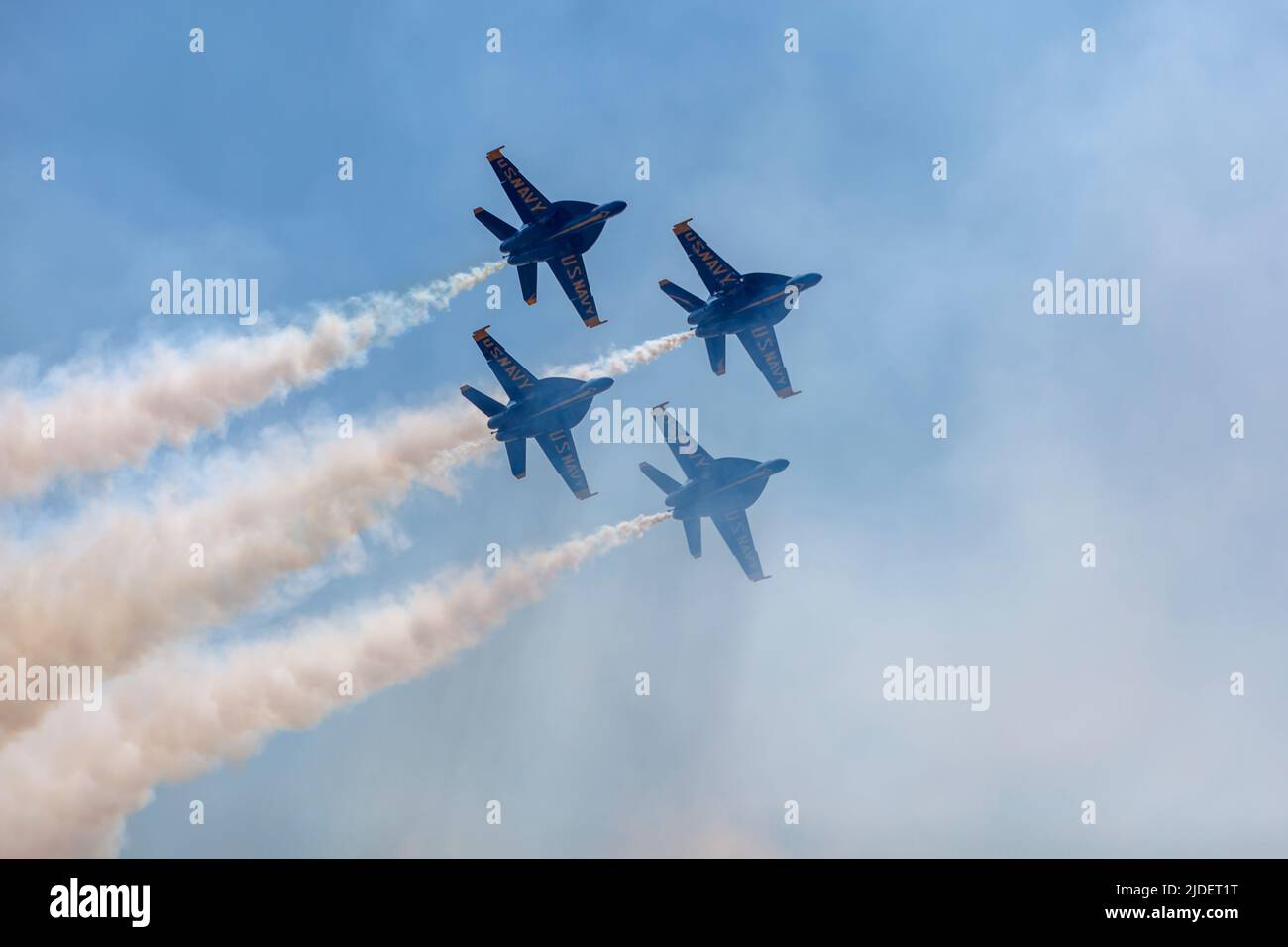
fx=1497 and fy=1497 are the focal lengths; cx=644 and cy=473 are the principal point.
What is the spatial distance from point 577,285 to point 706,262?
25.0 feet

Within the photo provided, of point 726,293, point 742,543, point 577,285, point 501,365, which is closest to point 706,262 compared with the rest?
point 726,293

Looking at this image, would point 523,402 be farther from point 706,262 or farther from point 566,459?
point 706,262

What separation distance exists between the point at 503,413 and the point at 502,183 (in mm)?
12731

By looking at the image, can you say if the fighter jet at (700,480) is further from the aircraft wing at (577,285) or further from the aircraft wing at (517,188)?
the aircraft wing at (517,188)

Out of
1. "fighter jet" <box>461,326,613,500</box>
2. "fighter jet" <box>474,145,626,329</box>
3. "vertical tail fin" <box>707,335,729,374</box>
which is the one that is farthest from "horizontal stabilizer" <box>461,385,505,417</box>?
"vertical tail fin" <box>707,335,729,374</box>

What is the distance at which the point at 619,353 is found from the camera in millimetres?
89500

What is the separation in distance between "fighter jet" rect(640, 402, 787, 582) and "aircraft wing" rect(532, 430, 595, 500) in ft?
12.4

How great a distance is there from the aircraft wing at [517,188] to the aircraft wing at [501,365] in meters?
7.56

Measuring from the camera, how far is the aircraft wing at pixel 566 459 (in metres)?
88.2

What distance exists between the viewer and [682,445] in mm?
90562

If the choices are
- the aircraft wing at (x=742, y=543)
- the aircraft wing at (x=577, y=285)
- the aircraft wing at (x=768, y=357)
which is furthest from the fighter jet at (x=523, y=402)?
the aircraft wing at (x=742, y=543)
